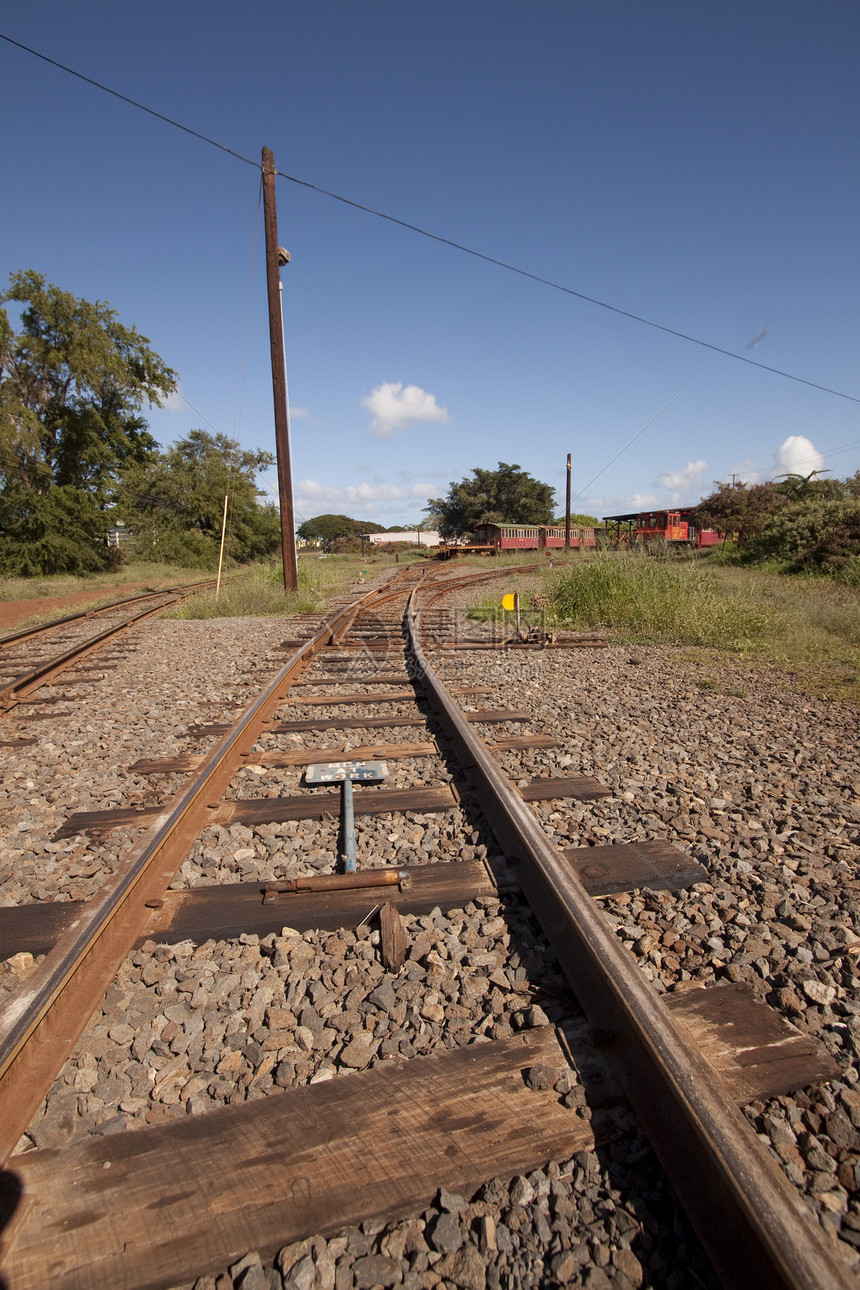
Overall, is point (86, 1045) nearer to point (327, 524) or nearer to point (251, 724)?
→ point (251, 724)

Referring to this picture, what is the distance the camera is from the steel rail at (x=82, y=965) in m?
1.49

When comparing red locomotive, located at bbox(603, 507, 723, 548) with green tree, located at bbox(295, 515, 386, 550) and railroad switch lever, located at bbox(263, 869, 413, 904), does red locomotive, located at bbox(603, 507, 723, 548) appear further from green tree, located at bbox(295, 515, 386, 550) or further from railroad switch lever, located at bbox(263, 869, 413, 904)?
green tree, located at bbox(295, 515, 386, 550)

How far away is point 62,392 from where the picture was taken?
29406 mm

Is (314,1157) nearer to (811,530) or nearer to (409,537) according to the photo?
(811,530)

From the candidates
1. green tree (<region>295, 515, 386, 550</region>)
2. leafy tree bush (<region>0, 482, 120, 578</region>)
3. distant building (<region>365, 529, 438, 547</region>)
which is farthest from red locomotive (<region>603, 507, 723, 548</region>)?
green tree (<region>295, 515, 386, 550</region>)

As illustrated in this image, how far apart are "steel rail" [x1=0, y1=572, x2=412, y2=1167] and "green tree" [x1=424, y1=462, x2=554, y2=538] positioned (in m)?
59.8

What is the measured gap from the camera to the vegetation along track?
115 centimetres

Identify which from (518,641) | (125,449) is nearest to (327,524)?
(125,449)

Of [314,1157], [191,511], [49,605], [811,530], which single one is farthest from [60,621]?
[191,511]

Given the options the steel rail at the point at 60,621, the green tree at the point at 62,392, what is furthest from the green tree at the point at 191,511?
the steel rail at the point at 60,621

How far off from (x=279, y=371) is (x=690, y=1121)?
14079 millimetres

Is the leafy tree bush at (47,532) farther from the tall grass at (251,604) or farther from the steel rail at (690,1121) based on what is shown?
the steel rail at (690,1121)

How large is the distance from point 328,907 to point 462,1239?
113 cm

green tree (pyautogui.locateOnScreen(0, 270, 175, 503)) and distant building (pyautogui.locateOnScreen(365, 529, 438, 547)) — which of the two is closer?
green tree (pyautogui.locateOnScreen(0, 270, 175, 503))
